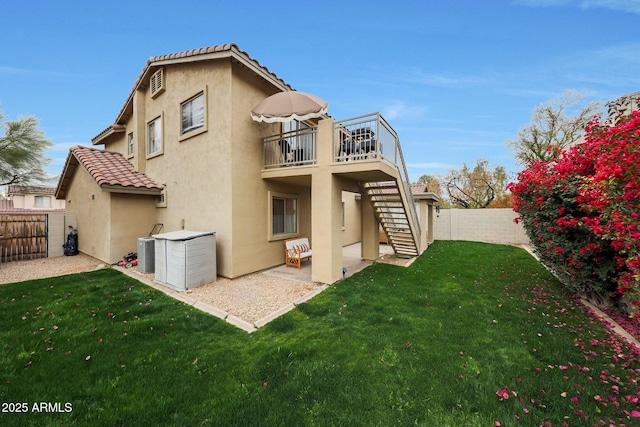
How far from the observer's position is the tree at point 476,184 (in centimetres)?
2835

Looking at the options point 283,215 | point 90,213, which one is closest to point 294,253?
point 283,215

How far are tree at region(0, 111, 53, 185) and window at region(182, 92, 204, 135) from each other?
87.8 ft

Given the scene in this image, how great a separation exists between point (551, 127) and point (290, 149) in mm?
27592

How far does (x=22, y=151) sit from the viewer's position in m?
23.9

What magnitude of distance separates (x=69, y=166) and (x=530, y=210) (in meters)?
18.2

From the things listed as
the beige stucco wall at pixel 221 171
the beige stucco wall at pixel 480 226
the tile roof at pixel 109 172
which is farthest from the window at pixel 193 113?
the beige stucco wall at pixel 480 226

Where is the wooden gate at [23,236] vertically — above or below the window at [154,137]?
below

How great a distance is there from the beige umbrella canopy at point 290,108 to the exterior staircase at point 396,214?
3.26 metres

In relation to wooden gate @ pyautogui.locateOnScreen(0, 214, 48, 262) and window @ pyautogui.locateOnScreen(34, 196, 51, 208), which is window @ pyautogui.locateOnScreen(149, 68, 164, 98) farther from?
window @ pyautogui.locateOnScreen(34, 196, 51, 208)

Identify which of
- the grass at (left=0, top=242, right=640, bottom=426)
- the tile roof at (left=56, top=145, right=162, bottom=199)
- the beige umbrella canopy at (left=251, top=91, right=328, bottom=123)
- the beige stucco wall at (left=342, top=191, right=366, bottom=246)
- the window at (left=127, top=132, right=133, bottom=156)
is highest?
the window at (left=127, top=132, right=133, bottom=156)

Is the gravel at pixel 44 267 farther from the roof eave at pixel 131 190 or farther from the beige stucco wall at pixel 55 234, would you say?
the roof eave at pixel 131 190

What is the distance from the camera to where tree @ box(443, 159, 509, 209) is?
93.0 feet

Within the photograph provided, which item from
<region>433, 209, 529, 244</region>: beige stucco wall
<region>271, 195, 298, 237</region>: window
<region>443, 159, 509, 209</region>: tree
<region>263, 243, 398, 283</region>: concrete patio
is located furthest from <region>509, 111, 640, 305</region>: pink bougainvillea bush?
<region>443, 159, 509, 209</region>: tree

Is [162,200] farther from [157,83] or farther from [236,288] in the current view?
[236,288]
